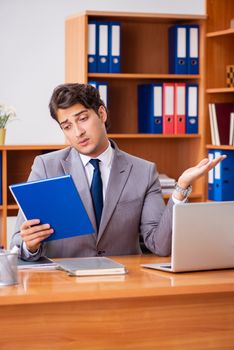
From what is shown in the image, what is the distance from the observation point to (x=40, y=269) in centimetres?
269

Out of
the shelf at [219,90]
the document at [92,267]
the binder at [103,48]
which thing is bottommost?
the document at [92,267]

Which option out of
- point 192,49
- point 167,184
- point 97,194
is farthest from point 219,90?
point 97,194

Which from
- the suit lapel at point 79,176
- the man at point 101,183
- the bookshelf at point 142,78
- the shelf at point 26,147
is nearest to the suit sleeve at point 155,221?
the man at point 101,183

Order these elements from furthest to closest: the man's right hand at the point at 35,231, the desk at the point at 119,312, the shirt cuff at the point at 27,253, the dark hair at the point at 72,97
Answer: the dark hair at the point at 72,97
the shirt cuff at the point at 27,253
the man's right hand at the point at 35,231
the desk at the point at 119,312

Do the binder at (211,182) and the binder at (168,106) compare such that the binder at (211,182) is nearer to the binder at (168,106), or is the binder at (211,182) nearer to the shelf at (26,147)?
the binder at (168,106)

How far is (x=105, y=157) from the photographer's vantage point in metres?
3.13

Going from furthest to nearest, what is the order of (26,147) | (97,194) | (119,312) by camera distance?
(26,147), (97,194), (119,312)

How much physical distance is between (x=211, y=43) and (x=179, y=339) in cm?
306

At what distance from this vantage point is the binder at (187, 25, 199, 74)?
5.02 m

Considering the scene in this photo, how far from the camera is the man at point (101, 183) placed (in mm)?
2949

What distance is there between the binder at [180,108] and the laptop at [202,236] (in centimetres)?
250

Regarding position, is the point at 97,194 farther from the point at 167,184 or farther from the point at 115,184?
the point at 167,184

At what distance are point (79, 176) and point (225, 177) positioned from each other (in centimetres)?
204

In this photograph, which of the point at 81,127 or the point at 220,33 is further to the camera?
the point at 220,33
